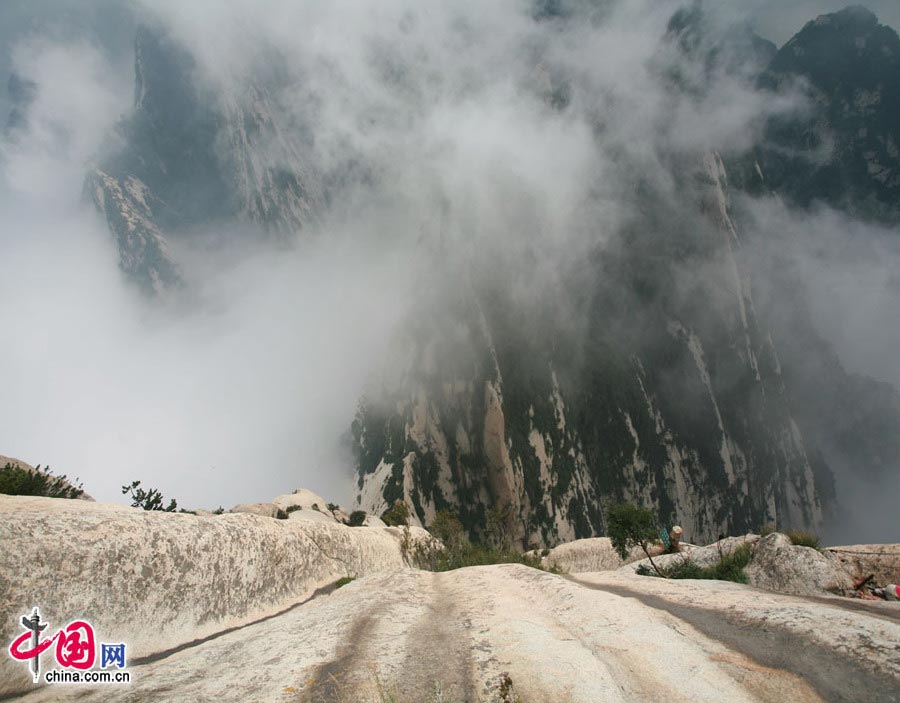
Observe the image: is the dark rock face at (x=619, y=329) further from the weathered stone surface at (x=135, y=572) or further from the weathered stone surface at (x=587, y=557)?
the weathered stone surface at (x=135, y=572)

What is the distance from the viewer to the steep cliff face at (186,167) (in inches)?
4988

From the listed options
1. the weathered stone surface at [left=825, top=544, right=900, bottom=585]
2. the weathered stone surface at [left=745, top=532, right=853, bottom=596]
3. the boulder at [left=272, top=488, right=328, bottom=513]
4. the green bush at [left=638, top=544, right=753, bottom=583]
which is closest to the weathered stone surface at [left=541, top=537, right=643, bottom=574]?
the green bush at [left=638, top=544, right=753, bottom=583]

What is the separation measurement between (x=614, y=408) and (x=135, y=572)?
85.0 meters

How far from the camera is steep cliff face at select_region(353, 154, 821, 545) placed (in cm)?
7156

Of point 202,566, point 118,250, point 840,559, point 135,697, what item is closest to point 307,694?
point 135,697

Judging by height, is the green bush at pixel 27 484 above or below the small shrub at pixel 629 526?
above

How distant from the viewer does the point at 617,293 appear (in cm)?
9569

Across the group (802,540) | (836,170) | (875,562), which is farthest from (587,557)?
(836,170)

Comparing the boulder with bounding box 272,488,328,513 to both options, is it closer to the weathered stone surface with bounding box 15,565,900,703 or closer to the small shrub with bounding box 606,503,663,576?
the small shrub with bounding box 606,503,663,576

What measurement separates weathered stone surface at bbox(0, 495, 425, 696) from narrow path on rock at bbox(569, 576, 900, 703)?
7866 millimetres

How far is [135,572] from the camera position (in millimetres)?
7289

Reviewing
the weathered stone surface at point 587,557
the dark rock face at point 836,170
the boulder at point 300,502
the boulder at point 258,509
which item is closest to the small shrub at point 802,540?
the weathered stone surface at point 587,557

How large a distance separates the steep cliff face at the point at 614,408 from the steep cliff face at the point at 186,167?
254 ft

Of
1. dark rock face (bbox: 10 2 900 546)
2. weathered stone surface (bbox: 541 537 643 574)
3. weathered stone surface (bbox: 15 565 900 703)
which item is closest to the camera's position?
weathered stone surface (bbox: 15 565 900 703)
